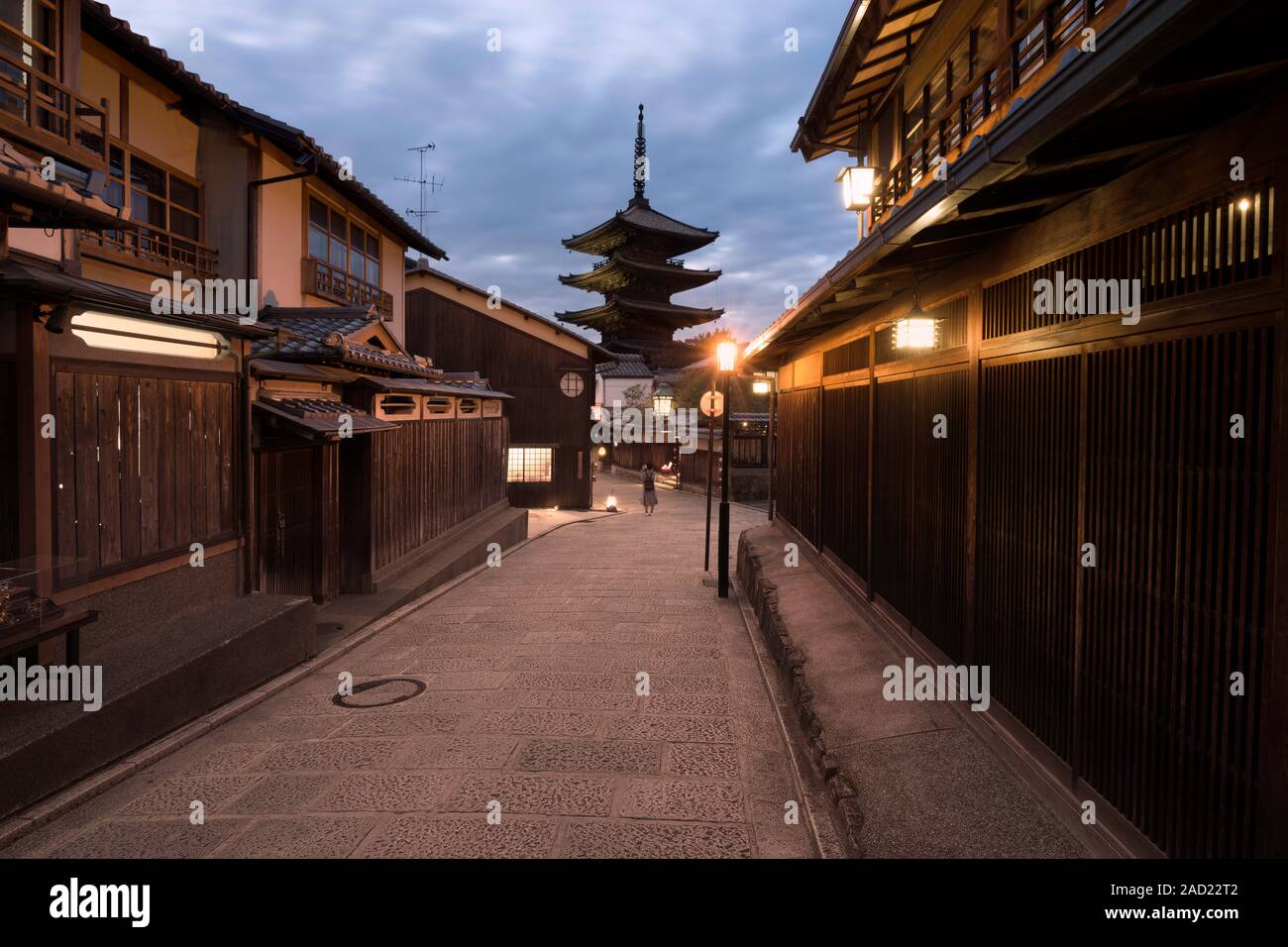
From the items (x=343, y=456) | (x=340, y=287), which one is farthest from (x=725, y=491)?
(x=340, y=287)

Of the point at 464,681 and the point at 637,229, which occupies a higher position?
the point at 637,229

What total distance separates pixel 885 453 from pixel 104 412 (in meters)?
8.78

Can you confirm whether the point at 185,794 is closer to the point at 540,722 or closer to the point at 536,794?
the point at 536,794

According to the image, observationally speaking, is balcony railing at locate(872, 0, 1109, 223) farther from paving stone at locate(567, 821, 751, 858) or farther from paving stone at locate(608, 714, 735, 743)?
paving stone at locate(608, 714, 735, 743)

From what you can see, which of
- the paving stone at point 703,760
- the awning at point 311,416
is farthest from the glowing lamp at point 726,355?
the paving stone at point 703,760

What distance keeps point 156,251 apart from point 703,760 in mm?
12586

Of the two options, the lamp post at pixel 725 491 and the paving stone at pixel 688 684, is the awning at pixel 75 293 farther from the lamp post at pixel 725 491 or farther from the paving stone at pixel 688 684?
the lamp post at pixel 725 491

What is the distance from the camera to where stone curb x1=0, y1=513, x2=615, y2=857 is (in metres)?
5.56

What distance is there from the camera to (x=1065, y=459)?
5.21 meters

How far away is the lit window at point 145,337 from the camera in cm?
737

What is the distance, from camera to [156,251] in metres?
13.1

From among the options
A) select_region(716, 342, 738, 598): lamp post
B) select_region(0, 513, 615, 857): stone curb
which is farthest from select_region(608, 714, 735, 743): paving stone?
select_region(716, 342, 738, 598): lamp post

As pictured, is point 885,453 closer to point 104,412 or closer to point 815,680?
point 815,680

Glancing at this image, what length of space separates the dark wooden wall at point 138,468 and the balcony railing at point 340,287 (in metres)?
7.59
